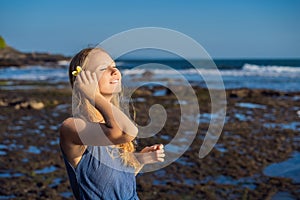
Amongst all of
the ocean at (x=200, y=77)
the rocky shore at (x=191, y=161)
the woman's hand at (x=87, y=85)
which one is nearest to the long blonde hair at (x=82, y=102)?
the woman's hand at (x=87, y=85)

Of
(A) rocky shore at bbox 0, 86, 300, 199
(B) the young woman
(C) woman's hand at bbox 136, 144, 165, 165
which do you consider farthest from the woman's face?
(A) rocky shore at bbox 0, 86, 300, 199

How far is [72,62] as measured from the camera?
2078 millimetres

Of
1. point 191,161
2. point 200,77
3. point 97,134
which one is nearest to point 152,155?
point 97,134

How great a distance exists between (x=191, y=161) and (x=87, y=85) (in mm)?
6883

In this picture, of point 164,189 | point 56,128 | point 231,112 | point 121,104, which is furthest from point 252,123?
point 121,104

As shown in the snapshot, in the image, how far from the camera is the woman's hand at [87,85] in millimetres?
1775

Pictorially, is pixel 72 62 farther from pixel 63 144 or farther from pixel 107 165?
pixel 107 165

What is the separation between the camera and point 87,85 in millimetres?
1774

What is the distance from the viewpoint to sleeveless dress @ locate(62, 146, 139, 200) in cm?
206

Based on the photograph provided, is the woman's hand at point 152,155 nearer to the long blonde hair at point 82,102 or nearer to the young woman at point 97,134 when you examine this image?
the young woman at point 97,134

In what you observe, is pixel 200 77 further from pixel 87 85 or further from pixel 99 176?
pixel 87 85

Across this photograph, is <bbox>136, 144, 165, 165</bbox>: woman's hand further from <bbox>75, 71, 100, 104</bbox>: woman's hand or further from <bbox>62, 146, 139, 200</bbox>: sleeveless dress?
<bbox>75, 71, 100, 104</bbox>: woman's hand

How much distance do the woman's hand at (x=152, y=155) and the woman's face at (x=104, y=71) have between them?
438mm

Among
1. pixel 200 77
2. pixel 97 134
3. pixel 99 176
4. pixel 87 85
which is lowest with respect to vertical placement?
pixel 200 77
